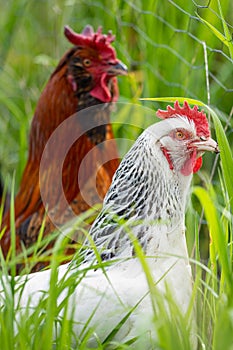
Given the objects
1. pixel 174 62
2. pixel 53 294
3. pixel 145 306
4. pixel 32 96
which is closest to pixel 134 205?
pixel 145 306

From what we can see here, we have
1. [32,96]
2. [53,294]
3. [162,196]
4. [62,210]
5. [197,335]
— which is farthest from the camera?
[32,96]

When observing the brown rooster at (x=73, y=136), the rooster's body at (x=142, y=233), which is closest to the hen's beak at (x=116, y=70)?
the brown rooster at (x=73, y=136)

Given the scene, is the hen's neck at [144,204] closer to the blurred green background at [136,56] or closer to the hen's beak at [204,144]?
the hen's beak at [204,144]

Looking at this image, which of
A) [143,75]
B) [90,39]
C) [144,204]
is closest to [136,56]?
[143,75]

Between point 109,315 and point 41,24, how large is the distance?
253 centimetres

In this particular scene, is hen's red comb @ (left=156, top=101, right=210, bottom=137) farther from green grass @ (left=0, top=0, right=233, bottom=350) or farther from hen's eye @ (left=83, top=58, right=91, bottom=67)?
hen's eye @ (left=83, top=58, right=91, bottom=67)

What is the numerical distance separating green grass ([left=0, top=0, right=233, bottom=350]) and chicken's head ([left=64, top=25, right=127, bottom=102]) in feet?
0.46

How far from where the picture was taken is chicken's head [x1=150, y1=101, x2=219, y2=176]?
1.87 meters

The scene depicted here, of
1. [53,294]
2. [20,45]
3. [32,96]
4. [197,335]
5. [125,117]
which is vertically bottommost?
[197,335]

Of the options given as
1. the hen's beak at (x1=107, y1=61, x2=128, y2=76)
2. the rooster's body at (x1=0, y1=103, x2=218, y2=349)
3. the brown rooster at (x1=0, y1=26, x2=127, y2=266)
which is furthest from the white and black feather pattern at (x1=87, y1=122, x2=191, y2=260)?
the hen's beak at (x1=107, y1=61, x2=128, y2=76)

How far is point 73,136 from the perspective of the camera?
254 centimetres

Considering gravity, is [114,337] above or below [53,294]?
below

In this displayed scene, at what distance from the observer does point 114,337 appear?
166cm

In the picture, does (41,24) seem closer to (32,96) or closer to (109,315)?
(32,96)
